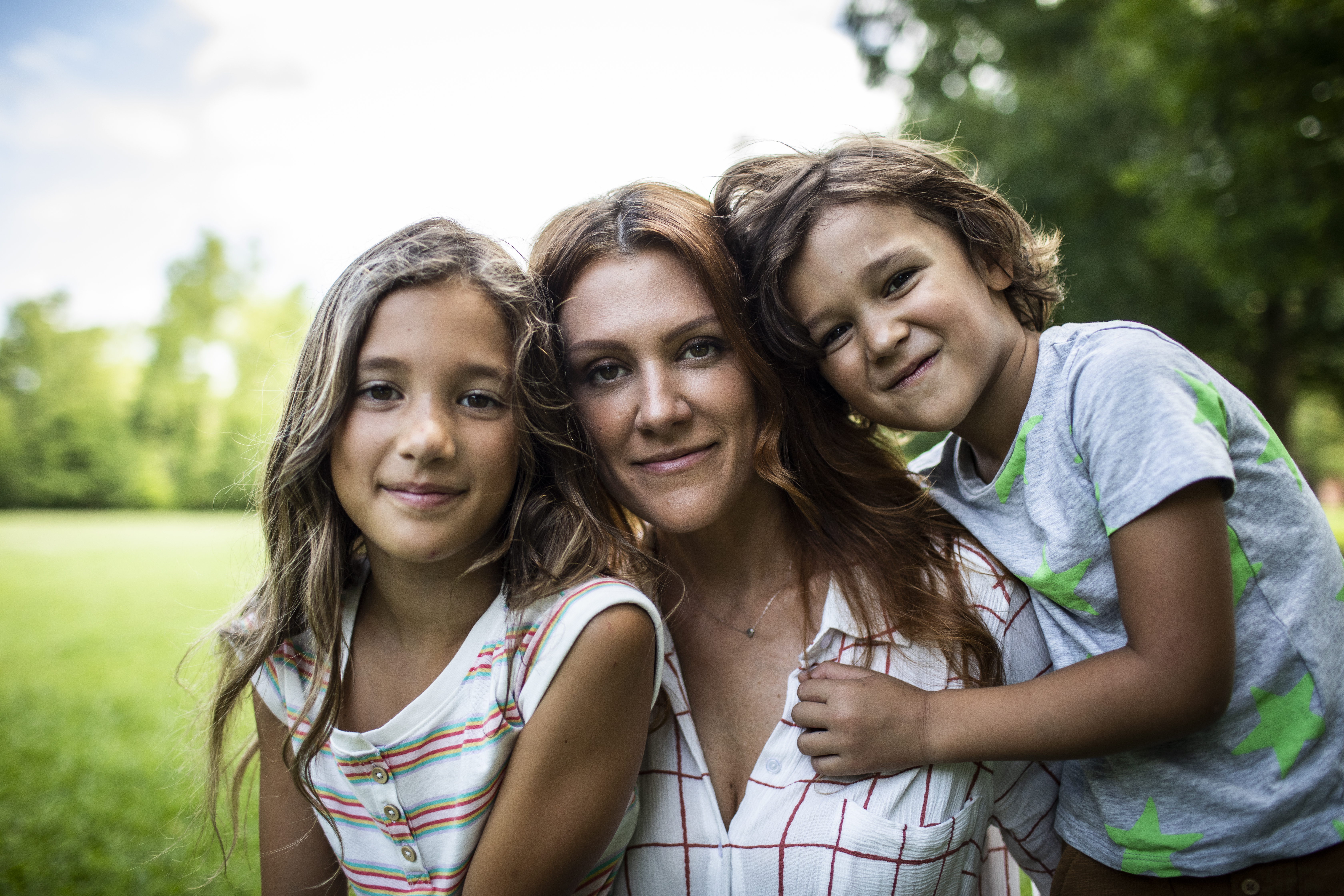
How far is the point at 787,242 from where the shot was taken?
7.04ft

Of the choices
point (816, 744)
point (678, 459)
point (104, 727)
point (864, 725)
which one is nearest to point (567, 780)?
point (816, 744)

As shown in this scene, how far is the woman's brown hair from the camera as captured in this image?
2160mm

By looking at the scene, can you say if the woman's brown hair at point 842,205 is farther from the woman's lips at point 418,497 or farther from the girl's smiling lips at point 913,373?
the woman's lips at point 418,497

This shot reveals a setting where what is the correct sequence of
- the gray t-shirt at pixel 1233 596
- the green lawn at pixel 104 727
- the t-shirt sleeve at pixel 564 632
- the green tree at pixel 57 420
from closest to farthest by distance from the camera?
the gray t-shirt at pixel 1233 596 → the t-shirt sleeve at pixel 564 632 → the green lawn at pixel 104 727 → the green tree at pixel 57 420

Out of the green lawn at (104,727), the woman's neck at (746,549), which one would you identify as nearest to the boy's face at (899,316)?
the woman's neck at (746,549)

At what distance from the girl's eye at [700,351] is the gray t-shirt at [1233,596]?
0.76 m

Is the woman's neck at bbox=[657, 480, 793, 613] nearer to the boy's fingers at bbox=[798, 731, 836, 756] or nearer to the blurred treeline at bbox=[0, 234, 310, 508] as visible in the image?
the boy's fingers at bbox=[798, 731, 836, 756]

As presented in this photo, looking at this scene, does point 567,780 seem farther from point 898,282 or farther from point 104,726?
point 104,726

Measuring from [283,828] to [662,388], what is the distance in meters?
1.50

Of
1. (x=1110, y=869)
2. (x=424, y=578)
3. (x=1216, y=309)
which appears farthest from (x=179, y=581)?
(x=1216, y=309)

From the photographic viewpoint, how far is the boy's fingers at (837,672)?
6.35ft

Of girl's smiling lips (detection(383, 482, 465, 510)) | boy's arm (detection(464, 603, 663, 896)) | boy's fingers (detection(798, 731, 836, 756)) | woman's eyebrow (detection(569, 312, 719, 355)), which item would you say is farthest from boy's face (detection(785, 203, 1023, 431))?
girl's smiling lips (detection(383, 482, 465, 510))

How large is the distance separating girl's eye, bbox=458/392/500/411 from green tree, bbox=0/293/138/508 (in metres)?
33.7

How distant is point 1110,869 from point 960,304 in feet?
4.49
